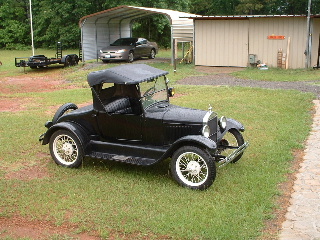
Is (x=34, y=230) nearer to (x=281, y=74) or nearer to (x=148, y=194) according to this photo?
(x=148, y=194)

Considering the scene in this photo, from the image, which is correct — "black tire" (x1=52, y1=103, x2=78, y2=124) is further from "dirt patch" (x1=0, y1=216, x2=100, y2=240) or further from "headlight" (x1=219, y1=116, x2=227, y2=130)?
"headlight" (x1=219, y1=116, x2=227, y2=130)

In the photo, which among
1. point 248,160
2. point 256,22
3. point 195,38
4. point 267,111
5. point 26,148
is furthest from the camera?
point 195,38

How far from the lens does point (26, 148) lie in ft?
27.5

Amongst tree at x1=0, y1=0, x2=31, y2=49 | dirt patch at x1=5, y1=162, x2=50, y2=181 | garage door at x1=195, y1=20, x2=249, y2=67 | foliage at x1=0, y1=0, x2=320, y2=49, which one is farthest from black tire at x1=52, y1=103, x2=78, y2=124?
tree at x1=0, y1=0, x2=31, y2=49

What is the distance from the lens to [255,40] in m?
21.0

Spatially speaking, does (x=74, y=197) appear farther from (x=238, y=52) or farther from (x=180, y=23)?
(x=180, y=23)

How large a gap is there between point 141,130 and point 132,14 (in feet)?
70.9

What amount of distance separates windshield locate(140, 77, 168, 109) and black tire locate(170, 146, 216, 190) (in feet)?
3.58

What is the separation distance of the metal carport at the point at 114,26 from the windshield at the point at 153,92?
15845 mm

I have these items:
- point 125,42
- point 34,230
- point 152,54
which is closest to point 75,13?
point 152,54

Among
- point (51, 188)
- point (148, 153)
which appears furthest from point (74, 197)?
point (148, 153)

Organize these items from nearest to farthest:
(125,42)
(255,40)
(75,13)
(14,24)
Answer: (255,40)
(125,42)
(75,13)
(14,24)

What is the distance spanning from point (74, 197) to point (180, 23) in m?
18.9

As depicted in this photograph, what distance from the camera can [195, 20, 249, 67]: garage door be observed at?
837 inches
